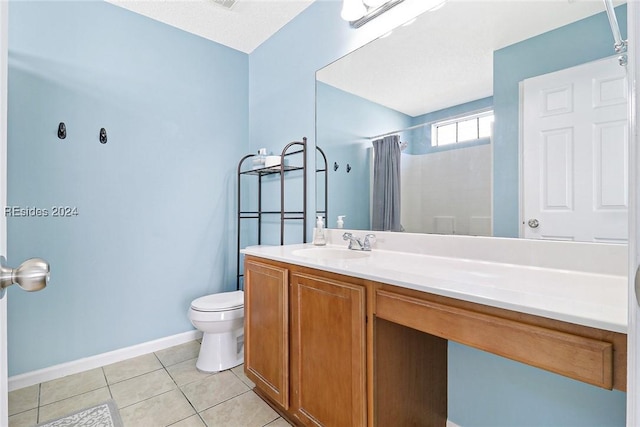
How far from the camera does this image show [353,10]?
1.79 metres

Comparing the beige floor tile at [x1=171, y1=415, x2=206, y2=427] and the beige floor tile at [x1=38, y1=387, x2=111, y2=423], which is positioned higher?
the beige floor tile at [x1=38, y1=387, x2=111, y2=423]

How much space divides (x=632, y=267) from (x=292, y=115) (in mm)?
2292

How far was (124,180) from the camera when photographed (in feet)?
7.33

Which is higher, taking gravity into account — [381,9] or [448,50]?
[381,9]

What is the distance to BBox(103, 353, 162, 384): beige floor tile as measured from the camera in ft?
6.53

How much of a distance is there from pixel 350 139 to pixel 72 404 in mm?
2177

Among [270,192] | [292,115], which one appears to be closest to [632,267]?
[292,115]

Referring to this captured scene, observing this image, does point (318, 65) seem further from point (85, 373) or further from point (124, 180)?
point (85, 373)

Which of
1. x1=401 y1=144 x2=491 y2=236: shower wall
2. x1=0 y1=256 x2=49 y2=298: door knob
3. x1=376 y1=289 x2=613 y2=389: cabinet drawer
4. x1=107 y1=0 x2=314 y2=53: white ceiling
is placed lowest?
x1=376 y1=289 x2=613 y2=389: cabinet drawer

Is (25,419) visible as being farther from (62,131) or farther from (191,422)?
(62,131)

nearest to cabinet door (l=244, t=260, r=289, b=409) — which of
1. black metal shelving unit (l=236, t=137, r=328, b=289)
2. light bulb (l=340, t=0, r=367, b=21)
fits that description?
black metal shelving unit (l=236, t=137, r=328, b=289)

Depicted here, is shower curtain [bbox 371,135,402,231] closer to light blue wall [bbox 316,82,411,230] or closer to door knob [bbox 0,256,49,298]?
light blue wall [bbox 316,82,411,230]

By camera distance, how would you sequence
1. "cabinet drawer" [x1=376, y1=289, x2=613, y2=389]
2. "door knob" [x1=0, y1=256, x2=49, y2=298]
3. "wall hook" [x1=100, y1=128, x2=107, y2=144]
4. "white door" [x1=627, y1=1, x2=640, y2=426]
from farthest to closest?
"wall hook" [x1=100, y1=128, x2=107, y2=144] < "cabinet drawer" [x1=376, y1=289, x2=613, y2=389] < "door knob" [x1=0, y1=256, x2=49, y2=298] < "white door" [x1=627, y1=1, x2=640, y2=426]

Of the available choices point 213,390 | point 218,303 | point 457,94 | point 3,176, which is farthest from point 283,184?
point 3,176
